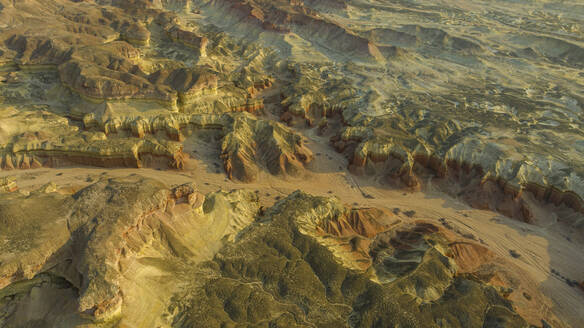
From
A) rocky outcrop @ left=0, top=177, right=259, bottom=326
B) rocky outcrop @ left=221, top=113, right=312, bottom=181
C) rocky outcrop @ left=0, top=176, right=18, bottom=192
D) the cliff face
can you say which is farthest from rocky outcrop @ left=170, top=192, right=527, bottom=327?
rocky outcrop @ left=0, top=176, right=18, bottom=192

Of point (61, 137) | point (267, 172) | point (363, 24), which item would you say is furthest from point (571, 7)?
point (61, 137)

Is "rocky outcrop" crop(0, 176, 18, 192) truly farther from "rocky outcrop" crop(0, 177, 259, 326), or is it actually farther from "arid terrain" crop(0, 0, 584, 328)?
"rocky outcrop" crop(0, 177, 259, 326)

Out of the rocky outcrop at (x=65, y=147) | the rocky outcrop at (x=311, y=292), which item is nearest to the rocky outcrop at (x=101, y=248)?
the rocky outcrop at (x=311, y=292)

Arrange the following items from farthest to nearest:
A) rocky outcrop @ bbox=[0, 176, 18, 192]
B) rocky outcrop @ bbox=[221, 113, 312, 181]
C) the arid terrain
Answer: rocky outcrop @ bbox=[221, 113, 312, 181], rocky outcrop @ bbox=[0, 176, 18, 192], the arid terrain

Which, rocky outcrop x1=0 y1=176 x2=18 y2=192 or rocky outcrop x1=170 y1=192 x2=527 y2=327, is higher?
rocky outcrop x1=170 y1=192 x2=527 y2=327

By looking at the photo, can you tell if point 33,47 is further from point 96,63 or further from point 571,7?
point 571,7

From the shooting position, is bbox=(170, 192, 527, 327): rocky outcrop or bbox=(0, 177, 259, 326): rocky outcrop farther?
bbox=(170, 192, 527, 327): rocky outcrop
